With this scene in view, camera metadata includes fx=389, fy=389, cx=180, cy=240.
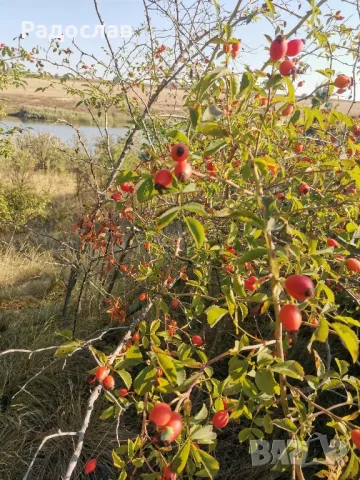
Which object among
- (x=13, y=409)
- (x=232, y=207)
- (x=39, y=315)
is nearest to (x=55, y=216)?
(x=39, y=315)

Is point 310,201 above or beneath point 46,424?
above

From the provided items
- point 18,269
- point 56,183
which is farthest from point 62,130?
point 18,269

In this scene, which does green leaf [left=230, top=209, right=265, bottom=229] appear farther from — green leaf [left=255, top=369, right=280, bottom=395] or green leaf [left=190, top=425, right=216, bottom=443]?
green leaf [left=190, top=425, right=216, bottom=443]

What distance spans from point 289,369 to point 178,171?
44 centimetres

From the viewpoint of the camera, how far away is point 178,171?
25.4 inches

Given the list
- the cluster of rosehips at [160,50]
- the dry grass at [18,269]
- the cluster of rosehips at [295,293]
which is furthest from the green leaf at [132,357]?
the dry grass at [18,269]

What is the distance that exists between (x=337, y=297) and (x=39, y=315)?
1990 millimetres

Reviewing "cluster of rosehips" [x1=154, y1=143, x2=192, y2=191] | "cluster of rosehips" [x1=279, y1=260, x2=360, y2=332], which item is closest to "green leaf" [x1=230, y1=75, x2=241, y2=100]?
"cluster of rosehips" [x1=154, y1=143, x2=192, y2=191]

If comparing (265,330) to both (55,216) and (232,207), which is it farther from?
(55,216)

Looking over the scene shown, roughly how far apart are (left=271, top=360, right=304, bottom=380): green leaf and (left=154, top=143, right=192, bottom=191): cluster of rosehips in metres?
0.40

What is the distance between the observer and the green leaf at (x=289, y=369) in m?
0.74

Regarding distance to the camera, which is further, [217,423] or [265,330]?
[265,330]

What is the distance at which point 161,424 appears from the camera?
0.69 meters

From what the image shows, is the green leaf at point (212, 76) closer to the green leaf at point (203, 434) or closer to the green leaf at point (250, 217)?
the green leaf at point (250, 217)
